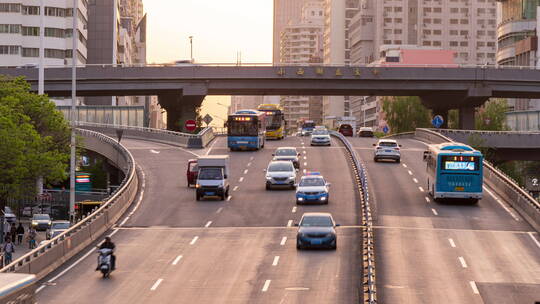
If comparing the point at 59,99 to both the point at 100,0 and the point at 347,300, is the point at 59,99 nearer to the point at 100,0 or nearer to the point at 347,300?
the point at 100,0

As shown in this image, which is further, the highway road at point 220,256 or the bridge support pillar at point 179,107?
the bridge support pillar at point 179,107

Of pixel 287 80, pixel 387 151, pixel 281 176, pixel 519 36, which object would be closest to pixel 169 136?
pixel 287 80

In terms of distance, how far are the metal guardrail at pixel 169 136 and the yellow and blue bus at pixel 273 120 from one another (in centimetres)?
642

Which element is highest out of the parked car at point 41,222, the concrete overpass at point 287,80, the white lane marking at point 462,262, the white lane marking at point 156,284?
the concrete overpass at point 287,80

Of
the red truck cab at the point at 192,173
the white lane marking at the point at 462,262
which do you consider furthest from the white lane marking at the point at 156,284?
the red truck cab at the point at 192,173

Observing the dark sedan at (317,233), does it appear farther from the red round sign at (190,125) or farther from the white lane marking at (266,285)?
the red round sign at (190,125)

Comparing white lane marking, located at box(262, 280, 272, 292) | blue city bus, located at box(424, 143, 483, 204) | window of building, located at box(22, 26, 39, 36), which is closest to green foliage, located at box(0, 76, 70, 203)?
blue city bus, located at box(424, 143, 483, 204)

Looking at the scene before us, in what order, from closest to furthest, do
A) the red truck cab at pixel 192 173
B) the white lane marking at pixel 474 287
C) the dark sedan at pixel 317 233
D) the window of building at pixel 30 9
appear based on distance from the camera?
the white lane marking at pixel 474 287 → the dark sedan at pixel 317 233 → the red truck cab at pixel 192 173 → the window of building at pixel 30 9

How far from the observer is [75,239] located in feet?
139

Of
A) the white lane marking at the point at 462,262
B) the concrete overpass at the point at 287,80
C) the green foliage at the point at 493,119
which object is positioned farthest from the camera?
the green foliage at the point at 493,119

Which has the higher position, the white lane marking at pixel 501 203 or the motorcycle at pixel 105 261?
the white lane marking at pixel 501 203

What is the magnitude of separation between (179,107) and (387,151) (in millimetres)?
43751

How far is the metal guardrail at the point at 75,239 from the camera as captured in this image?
1375 inches

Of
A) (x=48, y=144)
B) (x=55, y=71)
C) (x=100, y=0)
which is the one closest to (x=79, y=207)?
(x=48, y=144)
